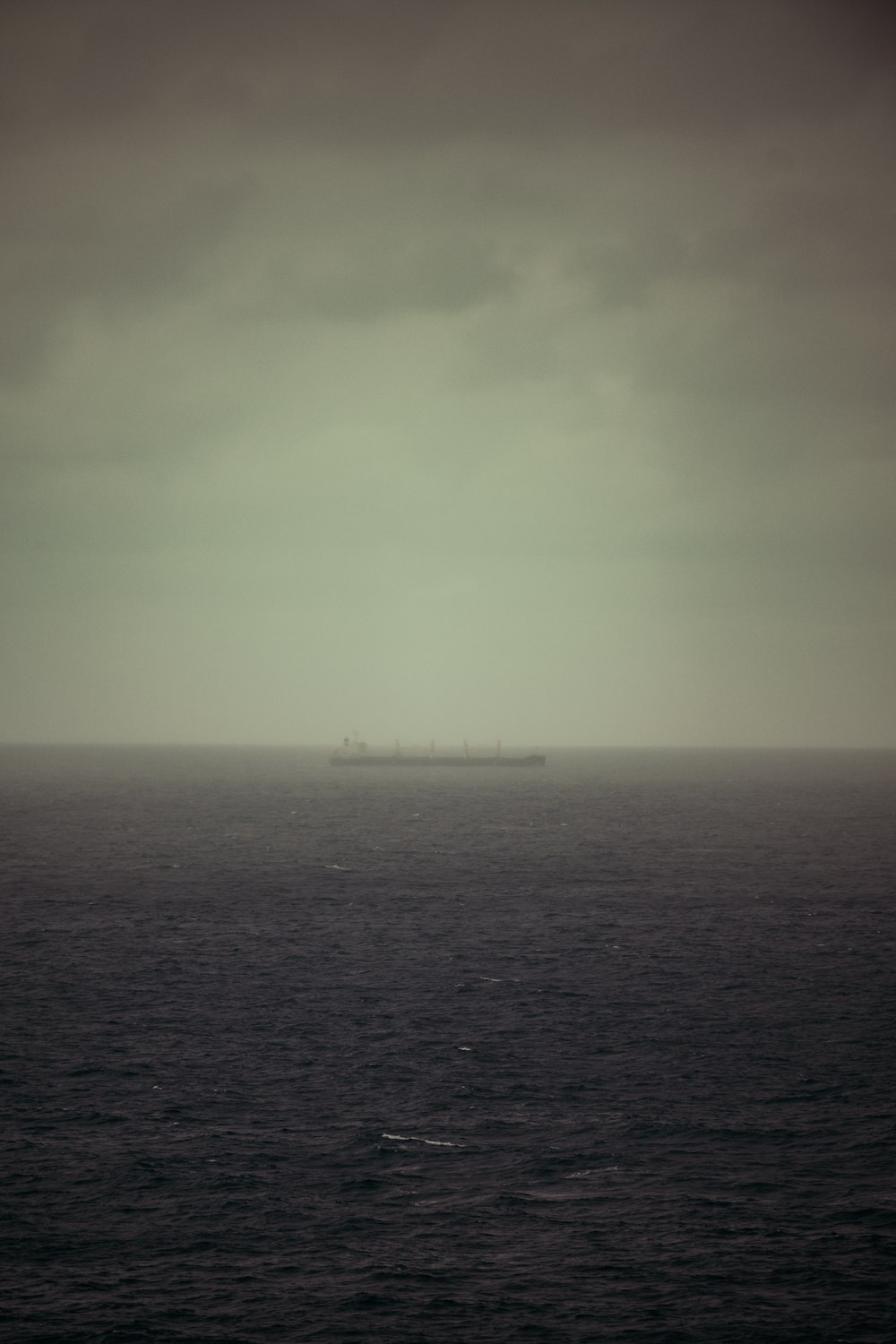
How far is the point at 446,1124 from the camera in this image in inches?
1743

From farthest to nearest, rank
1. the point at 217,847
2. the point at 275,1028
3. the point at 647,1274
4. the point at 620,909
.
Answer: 1. the point at 217,847
2. the point at 620,909
3. the point at 275,1028
4. the point at 647,1274

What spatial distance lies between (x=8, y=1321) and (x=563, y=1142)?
20603mm

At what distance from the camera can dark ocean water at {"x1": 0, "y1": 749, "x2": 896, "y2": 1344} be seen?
31531mm

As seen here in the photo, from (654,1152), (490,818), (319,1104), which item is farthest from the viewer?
(490,818)

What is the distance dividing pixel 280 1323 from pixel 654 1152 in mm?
16911

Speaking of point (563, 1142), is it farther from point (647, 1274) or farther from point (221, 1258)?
point (221, 1258)

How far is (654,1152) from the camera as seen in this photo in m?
41.6

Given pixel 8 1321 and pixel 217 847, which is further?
pixel 217 847

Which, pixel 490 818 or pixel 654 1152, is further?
pixel 490 818

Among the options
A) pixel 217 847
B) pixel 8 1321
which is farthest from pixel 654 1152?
pixel 217 847

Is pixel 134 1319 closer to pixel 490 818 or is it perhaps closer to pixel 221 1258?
pixel 221 1258

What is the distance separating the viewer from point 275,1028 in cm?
5800

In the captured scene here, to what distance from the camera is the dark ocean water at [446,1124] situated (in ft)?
103

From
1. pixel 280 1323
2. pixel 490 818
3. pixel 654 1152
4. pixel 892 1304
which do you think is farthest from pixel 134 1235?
pixel 490 818
